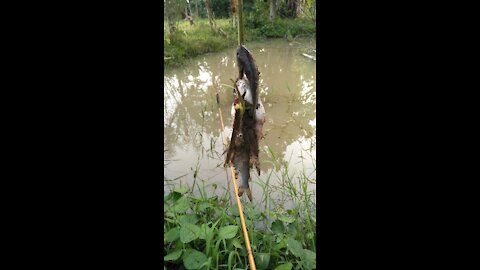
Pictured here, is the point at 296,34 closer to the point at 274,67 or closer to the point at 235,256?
the point at 274,67

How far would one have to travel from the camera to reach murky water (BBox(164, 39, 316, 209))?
2432 millimetres

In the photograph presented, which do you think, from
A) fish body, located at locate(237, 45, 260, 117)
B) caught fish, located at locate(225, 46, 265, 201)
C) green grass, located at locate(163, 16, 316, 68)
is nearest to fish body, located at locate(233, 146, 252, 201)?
caught fish, located at locate(225, 46, 265, 201)

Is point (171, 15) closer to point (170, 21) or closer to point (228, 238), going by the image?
point (170, 21)

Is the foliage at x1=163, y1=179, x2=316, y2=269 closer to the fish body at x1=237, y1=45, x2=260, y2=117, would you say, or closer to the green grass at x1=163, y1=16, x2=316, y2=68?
the fish body at x1=237, y1=45, x2=260, y2=117

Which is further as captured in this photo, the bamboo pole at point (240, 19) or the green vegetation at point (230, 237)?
the green vegetation at point (230, 237)

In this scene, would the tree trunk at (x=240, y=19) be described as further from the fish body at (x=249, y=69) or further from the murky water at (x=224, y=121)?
the murky water at (x=224, y=121)

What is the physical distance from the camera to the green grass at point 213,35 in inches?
262

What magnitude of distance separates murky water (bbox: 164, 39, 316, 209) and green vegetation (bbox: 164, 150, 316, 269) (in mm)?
217

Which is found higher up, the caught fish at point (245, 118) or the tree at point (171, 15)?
the tree at point (171, 15)

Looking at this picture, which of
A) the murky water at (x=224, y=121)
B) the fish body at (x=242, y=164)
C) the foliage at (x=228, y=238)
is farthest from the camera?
the murky water at (x=224, y=121)

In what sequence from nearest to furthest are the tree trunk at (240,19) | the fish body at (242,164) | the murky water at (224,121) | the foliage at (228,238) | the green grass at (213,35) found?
the tree trunk at (240,19), the fish body at (242,164), the foliage at (228,238), the murky water at (224,121), the green grass at (213,35)

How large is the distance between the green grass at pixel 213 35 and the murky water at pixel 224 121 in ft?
0.91

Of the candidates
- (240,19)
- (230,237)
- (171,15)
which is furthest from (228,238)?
(171,15)

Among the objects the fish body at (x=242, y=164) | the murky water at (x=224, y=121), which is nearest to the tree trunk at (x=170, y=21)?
the murky water at (x=224, y=121)
